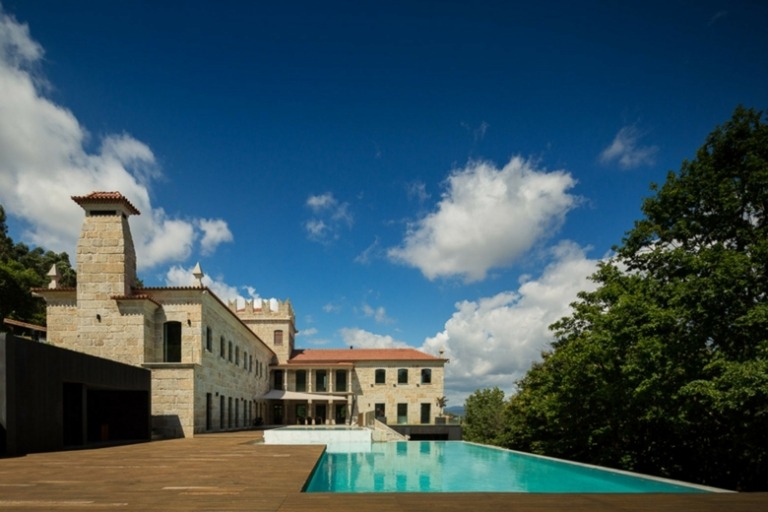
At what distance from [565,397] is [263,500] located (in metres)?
16.0

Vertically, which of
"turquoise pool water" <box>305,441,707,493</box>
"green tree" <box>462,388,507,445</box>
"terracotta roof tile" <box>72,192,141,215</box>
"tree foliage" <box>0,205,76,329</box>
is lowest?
"green tree" <box>462,388,507,445</box>

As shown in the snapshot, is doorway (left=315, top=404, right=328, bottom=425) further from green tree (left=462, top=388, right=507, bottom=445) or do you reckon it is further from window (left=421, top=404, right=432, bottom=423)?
green tree (left=462, top=388, right=507, bottom=445)

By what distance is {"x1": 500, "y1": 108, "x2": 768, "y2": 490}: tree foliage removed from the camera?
1373 centimetres

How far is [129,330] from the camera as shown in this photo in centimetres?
2202

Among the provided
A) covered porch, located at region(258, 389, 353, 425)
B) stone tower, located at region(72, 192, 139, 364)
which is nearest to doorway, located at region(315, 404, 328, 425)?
covered porch, located at region(258, 389, 353, 425)

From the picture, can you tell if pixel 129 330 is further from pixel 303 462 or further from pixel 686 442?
pixel 686 442

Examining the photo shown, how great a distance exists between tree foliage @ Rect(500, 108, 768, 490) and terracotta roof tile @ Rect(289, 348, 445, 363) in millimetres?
24003

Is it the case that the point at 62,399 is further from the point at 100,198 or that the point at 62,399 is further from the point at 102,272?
the point at 100,198

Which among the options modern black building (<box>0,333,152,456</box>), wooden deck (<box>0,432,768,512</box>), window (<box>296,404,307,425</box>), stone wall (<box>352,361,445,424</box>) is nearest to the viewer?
wooden deck (<box>0,432,768,512</box>)

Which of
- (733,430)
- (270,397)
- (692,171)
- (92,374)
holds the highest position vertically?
(692,171)

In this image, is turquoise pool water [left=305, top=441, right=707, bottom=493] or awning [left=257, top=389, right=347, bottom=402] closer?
turquoise pool water [left=305, top=441, right=707, bottom=493]

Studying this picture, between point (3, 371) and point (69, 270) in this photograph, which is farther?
point (69, 270)

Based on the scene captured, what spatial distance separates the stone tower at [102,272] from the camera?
2197 cm

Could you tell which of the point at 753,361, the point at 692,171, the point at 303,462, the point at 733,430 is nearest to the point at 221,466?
the point at 303,462
